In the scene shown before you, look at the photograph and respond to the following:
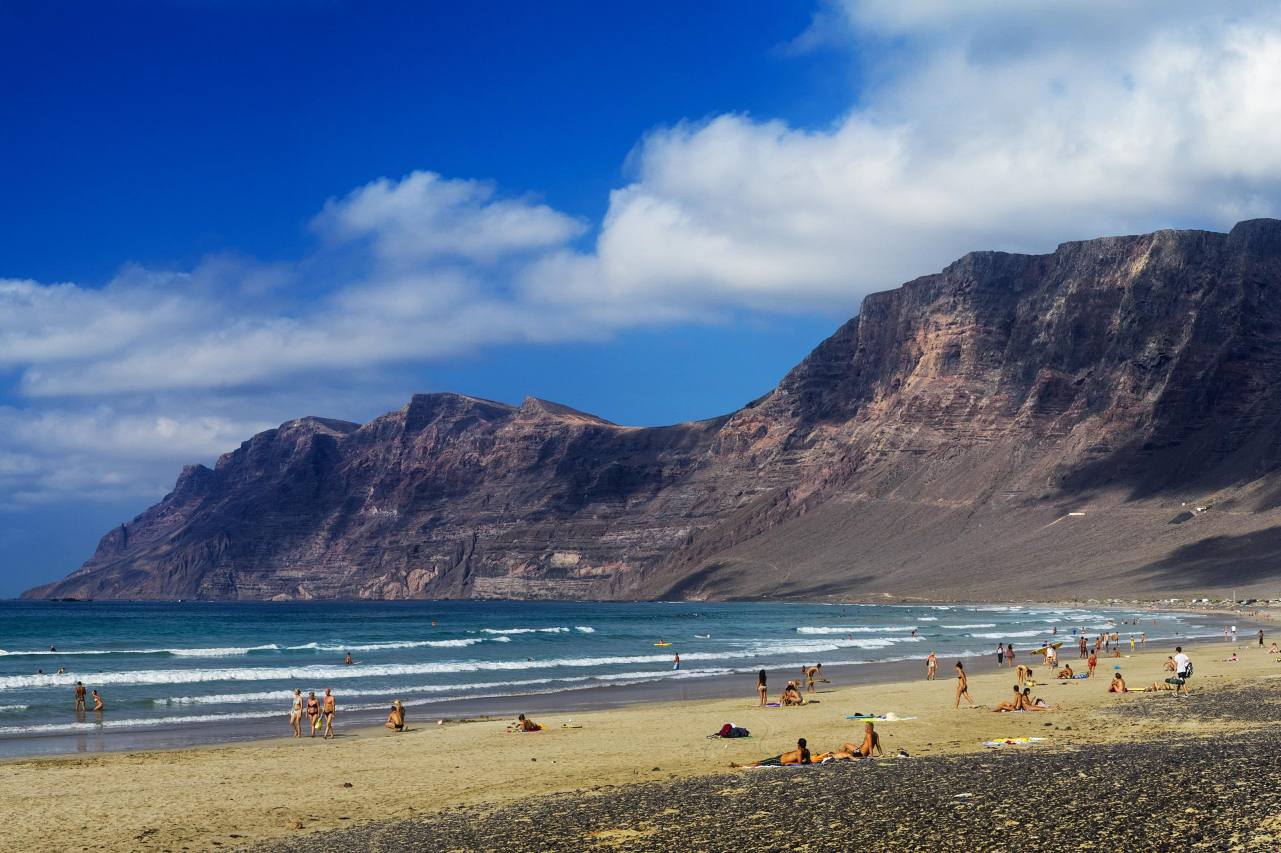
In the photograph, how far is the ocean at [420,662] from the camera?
41719mm

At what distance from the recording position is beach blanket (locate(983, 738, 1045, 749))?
85.0ft

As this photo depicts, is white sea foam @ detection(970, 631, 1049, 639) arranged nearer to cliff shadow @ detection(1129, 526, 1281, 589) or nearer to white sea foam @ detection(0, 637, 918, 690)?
white sea foam @ detection(0, 637, 918, 690)

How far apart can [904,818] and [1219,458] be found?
200 m

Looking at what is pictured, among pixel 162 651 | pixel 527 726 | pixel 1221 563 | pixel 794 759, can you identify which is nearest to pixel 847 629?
pixel 162 651

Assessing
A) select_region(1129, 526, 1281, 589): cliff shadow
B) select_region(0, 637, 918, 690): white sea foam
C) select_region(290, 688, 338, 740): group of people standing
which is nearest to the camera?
select_region(290, 688, 338, 740): group of people standing

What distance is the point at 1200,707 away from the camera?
33.1 metres

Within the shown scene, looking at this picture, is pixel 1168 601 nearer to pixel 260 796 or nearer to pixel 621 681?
pixel 621 681

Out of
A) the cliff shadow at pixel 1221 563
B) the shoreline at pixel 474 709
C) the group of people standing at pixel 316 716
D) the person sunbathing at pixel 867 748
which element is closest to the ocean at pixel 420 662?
the shoreline at pixel 474 709

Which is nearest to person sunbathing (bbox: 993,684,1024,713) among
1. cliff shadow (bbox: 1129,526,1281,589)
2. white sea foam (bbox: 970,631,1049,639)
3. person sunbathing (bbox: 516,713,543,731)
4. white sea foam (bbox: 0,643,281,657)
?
person sunbathing (bbox: 516,713,543,731)

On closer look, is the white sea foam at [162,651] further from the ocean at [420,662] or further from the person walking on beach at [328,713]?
the person walking on beach at [328,713]

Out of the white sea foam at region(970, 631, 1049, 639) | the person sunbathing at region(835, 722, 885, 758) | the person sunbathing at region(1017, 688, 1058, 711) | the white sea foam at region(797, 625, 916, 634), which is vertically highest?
the person sunbathing at region(835, 722, 885, 758)

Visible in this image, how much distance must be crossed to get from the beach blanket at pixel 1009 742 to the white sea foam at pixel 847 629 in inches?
3006

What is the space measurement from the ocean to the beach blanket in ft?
66.3

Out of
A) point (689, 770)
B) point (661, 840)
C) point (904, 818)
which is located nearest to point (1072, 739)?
point (689, 770)
